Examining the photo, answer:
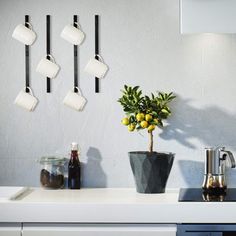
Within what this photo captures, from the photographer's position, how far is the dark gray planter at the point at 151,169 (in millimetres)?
2871

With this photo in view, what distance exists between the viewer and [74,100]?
311 cm

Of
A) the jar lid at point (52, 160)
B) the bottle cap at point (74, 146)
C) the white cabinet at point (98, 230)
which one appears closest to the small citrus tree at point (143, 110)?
the bottle cap at point (74, 146)

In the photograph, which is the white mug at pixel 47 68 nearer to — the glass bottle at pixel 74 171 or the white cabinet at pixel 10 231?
the glass bottle at pixel 74 171

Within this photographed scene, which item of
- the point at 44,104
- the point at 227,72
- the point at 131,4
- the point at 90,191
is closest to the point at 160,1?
the point at 131,4

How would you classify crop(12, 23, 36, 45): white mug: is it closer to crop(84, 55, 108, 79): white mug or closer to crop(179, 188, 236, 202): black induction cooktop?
crop(84, 55, 108, 79): white mug

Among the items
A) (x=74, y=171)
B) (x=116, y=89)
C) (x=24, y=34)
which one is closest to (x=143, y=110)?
(x=116, y=89)

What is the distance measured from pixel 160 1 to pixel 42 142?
3.08 ft

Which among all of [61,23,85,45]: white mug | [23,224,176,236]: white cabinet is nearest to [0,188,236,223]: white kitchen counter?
[23,224,176,236]: white cabinet

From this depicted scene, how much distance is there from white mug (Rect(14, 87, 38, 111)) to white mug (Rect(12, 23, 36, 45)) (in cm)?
27

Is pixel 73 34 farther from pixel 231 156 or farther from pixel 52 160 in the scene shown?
pixel 231 156

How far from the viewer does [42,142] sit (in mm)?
3145

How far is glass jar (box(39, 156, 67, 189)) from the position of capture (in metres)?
3.01

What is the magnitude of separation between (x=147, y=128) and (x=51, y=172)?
52cm

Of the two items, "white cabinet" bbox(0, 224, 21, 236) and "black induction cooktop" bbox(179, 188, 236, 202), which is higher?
"black induction cooktop" bbox(179, 188, 236, 202)
